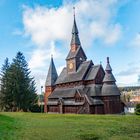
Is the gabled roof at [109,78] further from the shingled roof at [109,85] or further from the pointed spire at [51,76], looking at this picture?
the pointed spire at [51,76]

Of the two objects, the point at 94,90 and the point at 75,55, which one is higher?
the point at 75,55

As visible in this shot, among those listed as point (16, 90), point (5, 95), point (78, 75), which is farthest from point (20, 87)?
point (78, 75)

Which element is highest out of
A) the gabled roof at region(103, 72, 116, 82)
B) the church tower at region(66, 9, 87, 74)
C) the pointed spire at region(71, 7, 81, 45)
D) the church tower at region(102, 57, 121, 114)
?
the pointed spire at region(71, 7, 81, 45)

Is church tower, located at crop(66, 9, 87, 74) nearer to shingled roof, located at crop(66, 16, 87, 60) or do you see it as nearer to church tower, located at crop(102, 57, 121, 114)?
shingled roof, located at crop(66, 16, 87, 60)

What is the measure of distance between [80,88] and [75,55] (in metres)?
9.88

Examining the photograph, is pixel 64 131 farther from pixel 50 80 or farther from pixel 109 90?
pixel 50 80

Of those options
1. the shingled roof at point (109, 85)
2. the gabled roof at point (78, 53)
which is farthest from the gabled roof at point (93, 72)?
the gabled roof at point (78, 53)

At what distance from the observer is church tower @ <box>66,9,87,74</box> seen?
61438 mm

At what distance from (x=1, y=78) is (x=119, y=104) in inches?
1234

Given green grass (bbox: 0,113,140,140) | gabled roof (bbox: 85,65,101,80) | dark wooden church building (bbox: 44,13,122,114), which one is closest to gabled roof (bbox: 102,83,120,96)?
dark wooden church building (bbox: 44,13,122,114)

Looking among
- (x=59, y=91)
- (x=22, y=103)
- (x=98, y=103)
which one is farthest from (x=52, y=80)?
(x=98, y=103)

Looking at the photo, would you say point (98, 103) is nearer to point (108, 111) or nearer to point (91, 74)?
point (108, 111)

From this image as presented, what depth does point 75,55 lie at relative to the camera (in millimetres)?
61438

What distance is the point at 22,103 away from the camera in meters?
60.2
